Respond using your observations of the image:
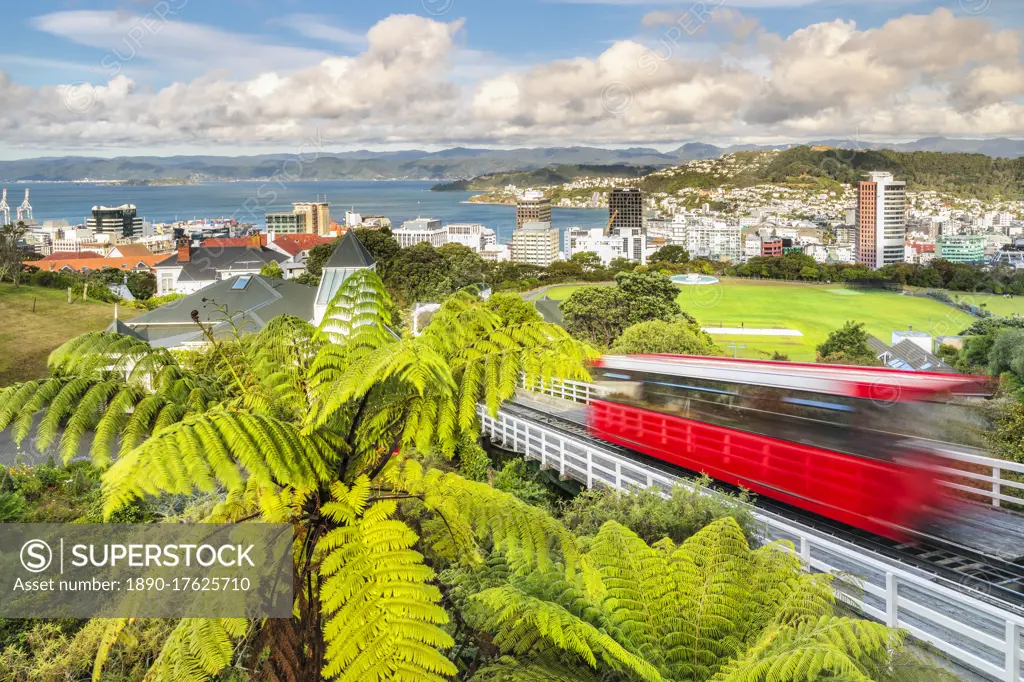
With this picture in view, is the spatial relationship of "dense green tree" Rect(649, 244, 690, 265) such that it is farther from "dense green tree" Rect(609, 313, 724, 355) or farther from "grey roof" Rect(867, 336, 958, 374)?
"dense green tree" Rect(609, 313, 724, 355)

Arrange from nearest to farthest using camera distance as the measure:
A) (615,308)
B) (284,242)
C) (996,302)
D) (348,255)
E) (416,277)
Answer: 1. (348,255)
2. (615,308)
3. (416,277)
4. (996,302)
5. (284,242)

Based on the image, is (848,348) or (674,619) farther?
(848,348)

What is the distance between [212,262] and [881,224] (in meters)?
76.3

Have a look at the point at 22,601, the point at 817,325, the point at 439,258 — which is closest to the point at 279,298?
the point at 439,258

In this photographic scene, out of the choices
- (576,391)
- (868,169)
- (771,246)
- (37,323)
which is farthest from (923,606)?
(868,169)

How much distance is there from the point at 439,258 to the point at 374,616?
40635 mm

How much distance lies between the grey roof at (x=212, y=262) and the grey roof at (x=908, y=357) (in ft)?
144

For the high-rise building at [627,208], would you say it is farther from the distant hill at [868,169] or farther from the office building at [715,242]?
the office building at [715,242]

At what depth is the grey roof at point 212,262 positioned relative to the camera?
178 feet

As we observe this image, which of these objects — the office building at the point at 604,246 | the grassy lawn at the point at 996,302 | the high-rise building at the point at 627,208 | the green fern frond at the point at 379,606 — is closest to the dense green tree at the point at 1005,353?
the green fern frond at the point at 379,606

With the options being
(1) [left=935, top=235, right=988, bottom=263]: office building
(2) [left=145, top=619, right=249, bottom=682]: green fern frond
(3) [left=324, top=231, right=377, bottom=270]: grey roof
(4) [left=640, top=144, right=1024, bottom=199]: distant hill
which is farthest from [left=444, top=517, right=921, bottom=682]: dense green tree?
(4) [left=640, top=144, right=1024, bottom=199]: distant hill

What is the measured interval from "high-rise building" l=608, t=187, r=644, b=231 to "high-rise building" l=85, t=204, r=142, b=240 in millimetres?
116019

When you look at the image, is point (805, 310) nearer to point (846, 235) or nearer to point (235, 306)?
point (235, 306)

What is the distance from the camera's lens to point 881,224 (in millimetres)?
89875
